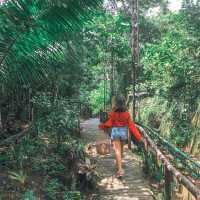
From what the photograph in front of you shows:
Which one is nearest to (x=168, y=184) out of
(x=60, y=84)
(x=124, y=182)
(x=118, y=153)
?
(x=124, y=182)

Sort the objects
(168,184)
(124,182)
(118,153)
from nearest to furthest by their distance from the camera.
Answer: (168,184)
(124,182)
(118,153)

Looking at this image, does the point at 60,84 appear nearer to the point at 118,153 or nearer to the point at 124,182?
the point at 118,153

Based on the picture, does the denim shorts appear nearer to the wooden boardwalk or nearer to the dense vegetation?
the wooden boardwalk

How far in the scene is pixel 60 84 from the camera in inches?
522

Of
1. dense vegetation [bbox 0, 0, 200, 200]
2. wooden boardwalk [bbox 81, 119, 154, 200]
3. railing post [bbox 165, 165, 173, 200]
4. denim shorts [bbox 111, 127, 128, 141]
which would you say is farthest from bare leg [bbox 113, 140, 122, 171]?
railing post [bbox 165, 165, 173, 200]

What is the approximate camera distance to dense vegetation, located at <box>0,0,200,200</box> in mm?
5598

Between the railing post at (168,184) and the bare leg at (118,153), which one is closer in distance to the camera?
the railing post at (168,184)

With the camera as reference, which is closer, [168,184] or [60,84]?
[168,184]

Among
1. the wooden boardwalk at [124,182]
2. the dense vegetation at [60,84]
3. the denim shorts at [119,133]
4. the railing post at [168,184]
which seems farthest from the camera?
the denim shorts at [119,133]

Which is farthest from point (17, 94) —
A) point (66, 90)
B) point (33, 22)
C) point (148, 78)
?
point (148, 78)

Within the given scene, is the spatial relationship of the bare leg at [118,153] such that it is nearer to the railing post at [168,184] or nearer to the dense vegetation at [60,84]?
the dense vegetation at [60,84]

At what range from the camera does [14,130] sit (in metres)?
10.4

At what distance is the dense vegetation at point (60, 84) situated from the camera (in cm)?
560

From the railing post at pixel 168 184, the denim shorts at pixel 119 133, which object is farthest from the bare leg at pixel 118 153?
the railing post at pixel 168 184
